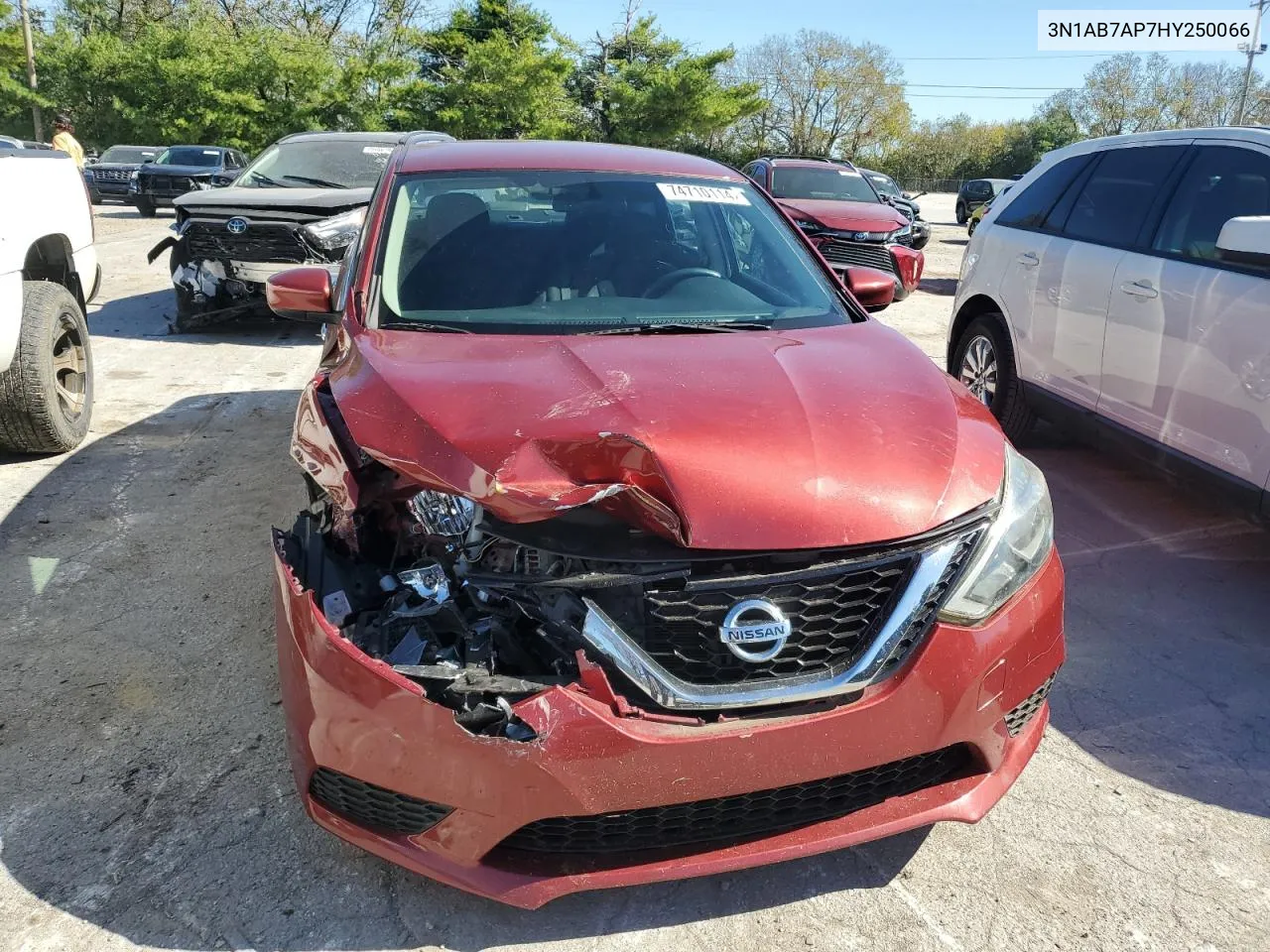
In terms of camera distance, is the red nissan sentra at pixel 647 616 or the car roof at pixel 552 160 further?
the car roof at pixel 552 160

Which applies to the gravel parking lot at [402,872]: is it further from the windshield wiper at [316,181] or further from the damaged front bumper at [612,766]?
the windshield wiper at [316,181]

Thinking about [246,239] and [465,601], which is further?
[246,239]

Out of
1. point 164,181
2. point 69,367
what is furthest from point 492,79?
point 69,367

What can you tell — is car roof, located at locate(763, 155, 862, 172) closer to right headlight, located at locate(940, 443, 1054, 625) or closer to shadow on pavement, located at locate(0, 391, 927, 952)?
shadow on pavement, located at locate(0, 391, 927, 952)

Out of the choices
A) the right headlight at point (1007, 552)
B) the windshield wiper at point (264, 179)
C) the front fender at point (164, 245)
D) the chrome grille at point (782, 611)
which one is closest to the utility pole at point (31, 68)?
the windshield wiper at point (264, 179)

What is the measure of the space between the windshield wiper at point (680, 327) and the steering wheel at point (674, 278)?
0.86 feet

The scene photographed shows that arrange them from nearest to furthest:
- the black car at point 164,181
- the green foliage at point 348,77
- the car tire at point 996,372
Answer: the car tire at point 996,372 → the black car at point 164,181 → the green foliage at point 348,77

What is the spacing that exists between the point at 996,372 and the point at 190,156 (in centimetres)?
2025

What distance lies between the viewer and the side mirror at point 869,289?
11.9 ft

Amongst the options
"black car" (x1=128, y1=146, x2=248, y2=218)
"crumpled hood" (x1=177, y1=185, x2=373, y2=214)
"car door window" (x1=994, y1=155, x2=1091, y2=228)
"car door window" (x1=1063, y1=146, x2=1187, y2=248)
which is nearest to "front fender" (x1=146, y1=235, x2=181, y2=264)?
"crumpled hood" (x1=177, y1=185, x2=373, y2=214)

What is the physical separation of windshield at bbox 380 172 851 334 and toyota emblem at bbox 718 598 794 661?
1.17 meters

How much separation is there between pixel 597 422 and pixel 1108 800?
176 centimetres

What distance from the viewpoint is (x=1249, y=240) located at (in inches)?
132

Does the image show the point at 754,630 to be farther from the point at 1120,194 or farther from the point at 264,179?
the point at 264,179
